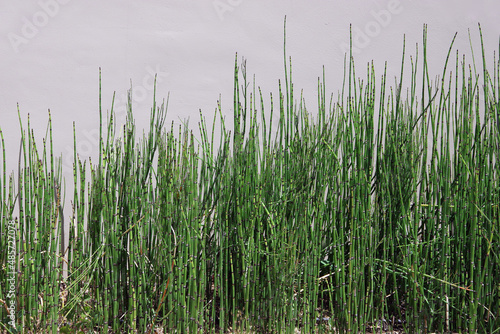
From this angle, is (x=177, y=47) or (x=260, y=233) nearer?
(x=260, y=233)

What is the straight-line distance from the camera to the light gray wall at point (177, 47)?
2201 millimetres

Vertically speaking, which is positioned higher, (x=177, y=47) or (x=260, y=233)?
(x=177, y=47)

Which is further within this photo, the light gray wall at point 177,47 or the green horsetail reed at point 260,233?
the light gray wall at point 177,47

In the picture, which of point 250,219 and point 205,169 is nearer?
point 250,219

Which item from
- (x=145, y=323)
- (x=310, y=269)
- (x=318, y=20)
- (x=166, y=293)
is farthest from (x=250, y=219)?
(x=318, y=20)

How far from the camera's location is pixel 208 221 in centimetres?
185

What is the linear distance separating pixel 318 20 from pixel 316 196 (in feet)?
3.47

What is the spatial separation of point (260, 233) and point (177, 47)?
1111 mm

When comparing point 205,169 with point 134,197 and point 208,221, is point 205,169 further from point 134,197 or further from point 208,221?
point 134,197

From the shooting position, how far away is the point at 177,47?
7.56 ft

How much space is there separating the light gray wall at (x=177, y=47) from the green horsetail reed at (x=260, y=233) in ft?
1.61

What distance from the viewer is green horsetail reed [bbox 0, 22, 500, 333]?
1.71 metres

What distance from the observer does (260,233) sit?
1785mm

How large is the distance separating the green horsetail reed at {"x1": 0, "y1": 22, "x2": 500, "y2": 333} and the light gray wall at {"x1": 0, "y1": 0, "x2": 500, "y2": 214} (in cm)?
49
